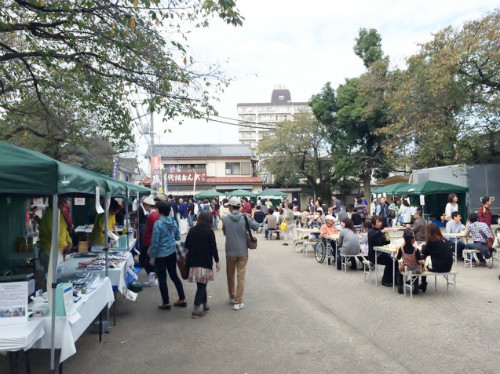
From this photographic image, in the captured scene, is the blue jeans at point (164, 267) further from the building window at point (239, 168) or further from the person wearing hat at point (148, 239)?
the building window at point (239, 168)

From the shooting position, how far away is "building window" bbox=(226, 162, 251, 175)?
47750mm

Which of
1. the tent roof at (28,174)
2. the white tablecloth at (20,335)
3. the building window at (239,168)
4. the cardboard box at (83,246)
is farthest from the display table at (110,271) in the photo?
the building window at (239,168)

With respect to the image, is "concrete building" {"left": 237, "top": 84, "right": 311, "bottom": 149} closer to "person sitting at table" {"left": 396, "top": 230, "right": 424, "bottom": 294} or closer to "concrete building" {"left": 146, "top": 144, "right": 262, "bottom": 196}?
"concrete building" {"left": 146, "top": 144, "right": 262, "bottom": 196}

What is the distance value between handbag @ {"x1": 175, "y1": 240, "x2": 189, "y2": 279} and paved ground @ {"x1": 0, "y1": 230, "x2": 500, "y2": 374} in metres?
0.68

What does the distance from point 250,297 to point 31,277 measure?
4.01 meters

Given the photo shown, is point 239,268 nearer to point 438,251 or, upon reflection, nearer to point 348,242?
point 438,251

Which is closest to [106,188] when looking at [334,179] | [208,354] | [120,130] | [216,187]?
[208,354]

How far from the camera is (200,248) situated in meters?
6.54

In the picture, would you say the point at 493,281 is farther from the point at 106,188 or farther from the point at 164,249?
the point at 106,188

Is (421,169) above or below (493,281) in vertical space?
above

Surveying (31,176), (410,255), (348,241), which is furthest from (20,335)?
(348,241)

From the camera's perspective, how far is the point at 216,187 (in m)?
46.3

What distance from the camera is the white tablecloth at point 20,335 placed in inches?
135

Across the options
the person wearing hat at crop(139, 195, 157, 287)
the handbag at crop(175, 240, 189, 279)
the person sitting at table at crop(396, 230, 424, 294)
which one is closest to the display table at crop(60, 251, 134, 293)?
the handbag at crop(175, 240, 189, 279)
